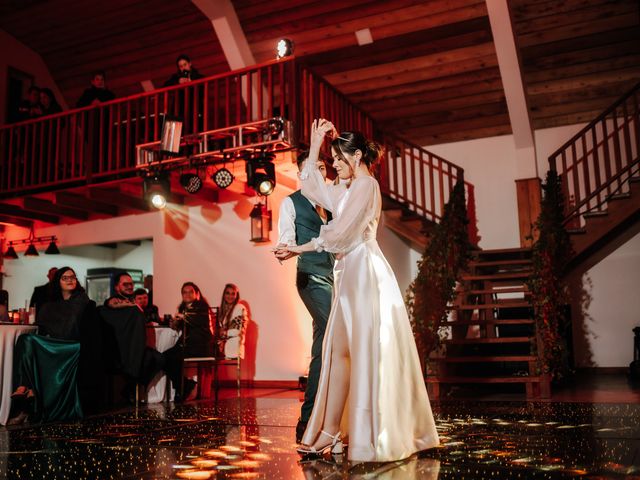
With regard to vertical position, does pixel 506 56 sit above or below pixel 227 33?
below

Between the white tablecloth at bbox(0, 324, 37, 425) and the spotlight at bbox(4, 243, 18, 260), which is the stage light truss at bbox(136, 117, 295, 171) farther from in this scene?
the spotlight at bbox(4, 243, 18, 260)

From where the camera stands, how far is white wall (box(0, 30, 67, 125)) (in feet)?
32.5

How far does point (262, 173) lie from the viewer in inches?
255

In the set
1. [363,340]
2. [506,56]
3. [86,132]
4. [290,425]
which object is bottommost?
[290,425]

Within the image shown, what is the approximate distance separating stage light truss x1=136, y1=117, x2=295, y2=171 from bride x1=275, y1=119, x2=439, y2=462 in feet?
11.3

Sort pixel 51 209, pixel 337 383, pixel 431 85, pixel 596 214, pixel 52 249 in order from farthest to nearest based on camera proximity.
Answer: pixel 52 249, pixel 431 85, pixel 51 209, pixel 596 214, pixel 337 383

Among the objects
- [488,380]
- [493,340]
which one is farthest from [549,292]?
[488,380]

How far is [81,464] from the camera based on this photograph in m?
2.88

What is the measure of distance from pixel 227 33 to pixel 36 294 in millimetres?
4264

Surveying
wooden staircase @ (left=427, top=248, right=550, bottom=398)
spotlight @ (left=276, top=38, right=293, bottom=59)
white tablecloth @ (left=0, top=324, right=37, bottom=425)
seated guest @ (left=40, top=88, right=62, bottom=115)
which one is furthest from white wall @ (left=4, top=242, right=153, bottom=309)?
wooden staircase @ (left=427, top=248, right=550, bottom=398)

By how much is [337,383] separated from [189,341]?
379 cm

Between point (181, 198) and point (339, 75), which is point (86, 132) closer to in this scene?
point (181, 198)

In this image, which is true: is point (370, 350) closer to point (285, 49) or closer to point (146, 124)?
point (285, 49)

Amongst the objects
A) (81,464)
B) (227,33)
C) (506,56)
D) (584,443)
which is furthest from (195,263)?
(584,443)
